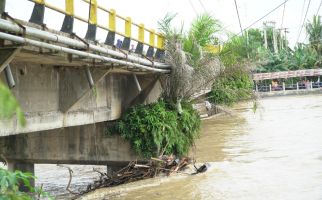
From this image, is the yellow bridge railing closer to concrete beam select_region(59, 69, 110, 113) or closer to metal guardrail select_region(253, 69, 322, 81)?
concrete beam select_region(59, 69, 110, 113)

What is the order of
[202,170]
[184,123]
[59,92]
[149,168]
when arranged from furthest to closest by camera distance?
[184,123]
[202,170]
[149,168]
[59,92]

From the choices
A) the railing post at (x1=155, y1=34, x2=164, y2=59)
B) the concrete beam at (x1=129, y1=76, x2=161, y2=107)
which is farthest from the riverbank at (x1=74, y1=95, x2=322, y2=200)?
the railing post at (x1=155, y1=34, x2=164, y2=59)

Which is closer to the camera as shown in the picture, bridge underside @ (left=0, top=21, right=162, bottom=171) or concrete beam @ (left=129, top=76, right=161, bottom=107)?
bridge underside @ (left=0, top=21, right=162, bottom=171)

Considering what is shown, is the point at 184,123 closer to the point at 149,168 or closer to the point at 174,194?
the point at 149,168

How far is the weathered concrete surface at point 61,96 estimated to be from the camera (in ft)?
32.8

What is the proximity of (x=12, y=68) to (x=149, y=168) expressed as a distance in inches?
261

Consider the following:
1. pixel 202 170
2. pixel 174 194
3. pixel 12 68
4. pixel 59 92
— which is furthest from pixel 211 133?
pixel 12 68

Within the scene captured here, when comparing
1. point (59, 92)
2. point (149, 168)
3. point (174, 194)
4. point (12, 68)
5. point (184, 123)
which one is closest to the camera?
point (12, 68)

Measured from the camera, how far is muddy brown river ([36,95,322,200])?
1329 centimetres

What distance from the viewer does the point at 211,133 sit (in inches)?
1164

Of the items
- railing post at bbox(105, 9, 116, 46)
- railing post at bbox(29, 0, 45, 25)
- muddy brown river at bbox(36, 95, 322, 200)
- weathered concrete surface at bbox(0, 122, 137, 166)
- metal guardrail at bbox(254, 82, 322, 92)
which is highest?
metal guardrail at bbox(254, 82, 322, 92)

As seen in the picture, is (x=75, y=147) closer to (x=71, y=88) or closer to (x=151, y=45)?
→ (x=151, y=45)

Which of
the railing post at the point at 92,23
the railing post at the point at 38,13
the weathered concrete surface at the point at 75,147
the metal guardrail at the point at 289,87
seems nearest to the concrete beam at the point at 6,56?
the railing post at the point at 38,13

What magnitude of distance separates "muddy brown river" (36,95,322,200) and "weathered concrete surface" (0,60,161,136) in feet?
7.89
